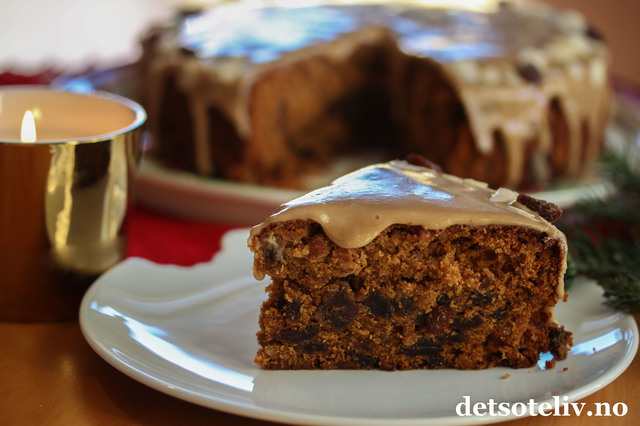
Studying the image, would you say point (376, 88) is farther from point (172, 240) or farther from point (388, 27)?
point (172, 240)

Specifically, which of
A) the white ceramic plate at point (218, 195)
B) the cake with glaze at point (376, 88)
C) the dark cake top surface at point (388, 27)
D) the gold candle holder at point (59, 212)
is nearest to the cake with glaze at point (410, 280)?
the gold candle holder at point (59, 212)

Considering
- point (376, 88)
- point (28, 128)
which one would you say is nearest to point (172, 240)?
point (28, 128)

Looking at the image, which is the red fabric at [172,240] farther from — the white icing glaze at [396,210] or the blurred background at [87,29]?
the blurred background at [87,29]

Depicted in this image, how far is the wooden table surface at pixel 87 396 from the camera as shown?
1.28m

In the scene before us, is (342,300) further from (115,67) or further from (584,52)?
(115,67)

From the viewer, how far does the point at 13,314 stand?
161 cm

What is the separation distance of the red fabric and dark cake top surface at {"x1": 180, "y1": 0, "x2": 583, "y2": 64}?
727 mm

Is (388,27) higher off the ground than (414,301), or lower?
higher

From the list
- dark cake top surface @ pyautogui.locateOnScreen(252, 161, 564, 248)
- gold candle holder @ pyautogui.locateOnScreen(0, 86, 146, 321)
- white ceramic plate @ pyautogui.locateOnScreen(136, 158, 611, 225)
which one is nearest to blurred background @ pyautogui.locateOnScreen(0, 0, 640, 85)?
white ceramic plate @ pyautogui.locateOnScreen(136, 158, 611, 225)

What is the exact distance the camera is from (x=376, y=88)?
11.2ft

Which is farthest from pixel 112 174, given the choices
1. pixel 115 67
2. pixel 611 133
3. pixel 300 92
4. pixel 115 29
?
pixel 115 29

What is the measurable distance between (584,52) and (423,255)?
6.10 ft

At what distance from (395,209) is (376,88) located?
211 cm

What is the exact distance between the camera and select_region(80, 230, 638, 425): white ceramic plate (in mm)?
1213
